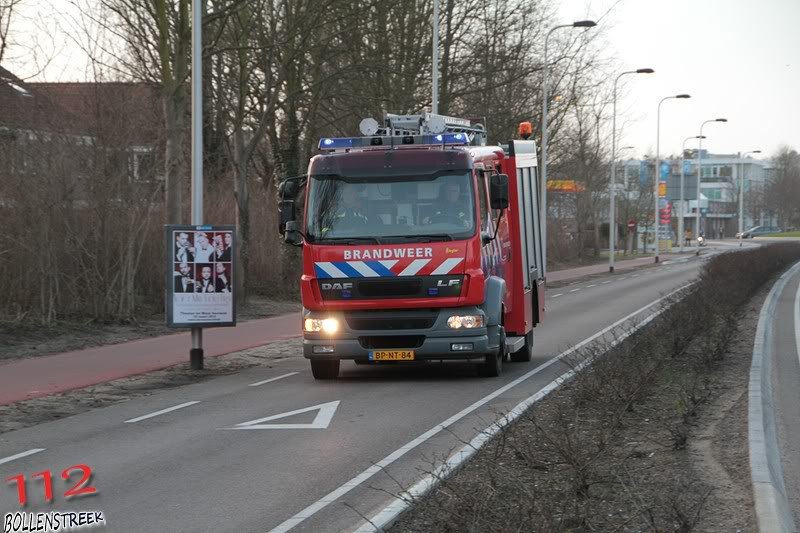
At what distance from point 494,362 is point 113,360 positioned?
619cm

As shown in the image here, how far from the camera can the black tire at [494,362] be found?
15.4 m

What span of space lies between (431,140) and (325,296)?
8.31ft

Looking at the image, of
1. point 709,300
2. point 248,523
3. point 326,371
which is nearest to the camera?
point 248,523

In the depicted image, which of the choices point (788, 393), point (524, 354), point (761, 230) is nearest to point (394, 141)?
point (524, 354)

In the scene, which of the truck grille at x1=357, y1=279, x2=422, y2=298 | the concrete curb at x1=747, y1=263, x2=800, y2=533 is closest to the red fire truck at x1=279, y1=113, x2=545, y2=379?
the truck grille at x1=357, y1=279, x2=422, y2=298

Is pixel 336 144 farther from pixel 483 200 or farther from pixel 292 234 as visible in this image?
pixel 483 200

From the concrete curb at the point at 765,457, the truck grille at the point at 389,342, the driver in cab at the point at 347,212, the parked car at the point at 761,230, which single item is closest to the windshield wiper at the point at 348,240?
the driver in cab at the point at 347,212

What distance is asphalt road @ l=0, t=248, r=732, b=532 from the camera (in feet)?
25.4

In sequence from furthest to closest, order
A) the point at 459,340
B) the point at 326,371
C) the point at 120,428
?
1. the point at 326,371
2. the point at 459,340
3. the point at 120,428

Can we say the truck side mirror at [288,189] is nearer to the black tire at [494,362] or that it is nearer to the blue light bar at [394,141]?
the blue light bar at [394,141]

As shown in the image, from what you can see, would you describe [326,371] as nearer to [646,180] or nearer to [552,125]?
[552,125]

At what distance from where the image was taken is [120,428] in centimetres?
1159

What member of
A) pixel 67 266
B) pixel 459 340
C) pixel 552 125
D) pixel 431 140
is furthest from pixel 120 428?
pixel 552 125

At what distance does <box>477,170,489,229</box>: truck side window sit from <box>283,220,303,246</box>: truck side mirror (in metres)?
2.38
